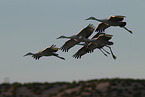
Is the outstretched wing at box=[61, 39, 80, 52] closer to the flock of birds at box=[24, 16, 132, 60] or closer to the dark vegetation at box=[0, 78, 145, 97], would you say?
the flock of birds at box=[24, 16, 132, 60]

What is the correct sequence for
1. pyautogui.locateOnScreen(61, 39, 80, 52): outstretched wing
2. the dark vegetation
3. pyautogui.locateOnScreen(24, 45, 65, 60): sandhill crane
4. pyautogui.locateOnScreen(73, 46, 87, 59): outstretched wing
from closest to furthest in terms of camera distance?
pyautogui.locateOnScreen(24, 45, 65, 60): sandhill crane → pyautogui.locateOnScreen(61, 39, 80, 52): outstretched wing → pyautogui.locateOnScreen(73, 46, 87, 59): outstretched wing → the dark vegetation

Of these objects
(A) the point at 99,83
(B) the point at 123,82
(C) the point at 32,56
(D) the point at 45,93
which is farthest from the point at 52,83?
(C) the point at 32,56

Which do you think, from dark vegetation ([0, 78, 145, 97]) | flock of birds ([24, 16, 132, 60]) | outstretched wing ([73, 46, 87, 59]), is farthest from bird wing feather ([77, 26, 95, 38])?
dark vegetation ([0, 78, 145, 97])

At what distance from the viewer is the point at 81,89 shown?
45812mm

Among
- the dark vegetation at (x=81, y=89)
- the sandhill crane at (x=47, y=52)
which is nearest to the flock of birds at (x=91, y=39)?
the sandhill crane at (x=47, y=52)

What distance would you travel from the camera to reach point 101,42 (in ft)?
78.8

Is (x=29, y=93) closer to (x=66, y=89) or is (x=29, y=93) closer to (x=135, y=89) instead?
(x=66, y=89)

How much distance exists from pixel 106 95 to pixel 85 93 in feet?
9.87

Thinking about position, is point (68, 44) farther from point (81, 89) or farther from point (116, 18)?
point (81, 89)

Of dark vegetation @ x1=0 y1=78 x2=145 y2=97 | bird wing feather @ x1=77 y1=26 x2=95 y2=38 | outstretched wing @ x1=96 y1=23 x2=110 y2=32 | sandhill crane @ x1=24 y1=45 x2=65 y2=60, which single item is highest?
outstretched wing @ x1=96 y1=23 x2=110 y2=32

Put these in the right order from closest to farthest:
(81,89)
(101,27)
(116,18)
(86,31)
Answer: (116,18), (86,31), (101,27), (81,89)

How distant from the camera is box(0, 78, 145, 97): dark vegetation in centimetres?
4416

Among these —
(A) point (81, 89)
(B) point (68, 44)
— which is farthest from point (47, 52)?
(A) point (81, 89)

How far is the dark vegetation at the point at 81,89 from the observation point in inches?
1738
